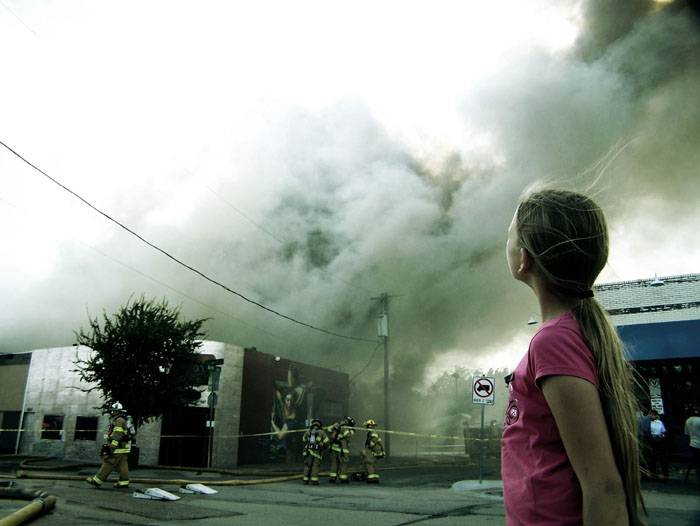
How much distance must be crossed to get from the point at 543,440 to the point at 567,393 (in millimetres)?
170

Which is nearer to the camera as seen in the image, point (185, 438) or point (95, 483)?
point (95, 483)

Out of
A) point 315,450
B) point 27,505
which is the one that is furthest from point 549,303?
point 315,450

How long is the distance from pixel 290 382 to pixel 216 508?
2226cm

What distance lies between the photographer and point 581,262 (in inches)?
61.6

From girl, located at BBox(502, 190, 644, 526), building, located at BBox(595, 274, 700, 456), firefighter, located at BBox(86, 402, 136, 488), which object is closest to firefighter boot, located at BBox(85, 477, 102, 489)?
firefighter, located at BBox(86, 402, 136, 488)

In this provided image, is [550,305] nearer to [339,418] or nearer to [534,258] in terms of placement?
[534,258]

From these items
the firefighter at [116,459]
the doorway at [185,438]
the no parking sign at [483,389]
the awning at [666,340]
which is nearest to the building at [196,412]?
the doorway at [185,438]

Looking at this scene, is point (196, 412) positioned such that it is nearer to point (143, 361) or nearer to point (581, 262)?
point (143, 361)

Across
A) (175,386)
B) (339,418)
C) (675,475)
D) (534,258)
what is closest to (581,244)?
(534,258)

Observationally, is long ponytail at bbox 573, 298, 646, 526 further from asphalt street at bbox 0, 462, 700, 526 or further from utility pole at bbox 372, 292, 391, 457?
utility pole at bbox 372, 292, 391, 457

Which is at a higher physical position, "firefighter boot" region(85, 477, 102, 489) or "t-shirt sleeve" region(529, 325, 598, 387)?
"t-shirt sleeve" region(529, 325, 598, 387)

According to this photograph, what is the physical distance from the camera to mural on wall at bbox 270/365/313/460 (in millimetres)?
29047

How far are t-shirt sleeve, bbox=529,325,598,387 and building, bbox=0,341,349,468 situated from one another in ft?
77.7

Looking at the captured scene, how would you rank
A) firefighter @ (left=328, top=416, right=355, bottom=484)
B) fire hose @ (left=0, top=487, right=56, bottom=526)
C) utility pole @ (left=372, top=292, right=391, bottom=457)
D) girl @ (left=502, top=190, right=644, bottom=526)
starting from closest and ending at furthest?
girl @ (left=502, top=190, right=644, bottom=526) → fire hose @ (left=0, top=487, right=56, bottom=526) → firefighter @ (left=328, top=416, right=355, bottom=484) → utility pole @ (left=372, top=292, right=391, bottom=457)
